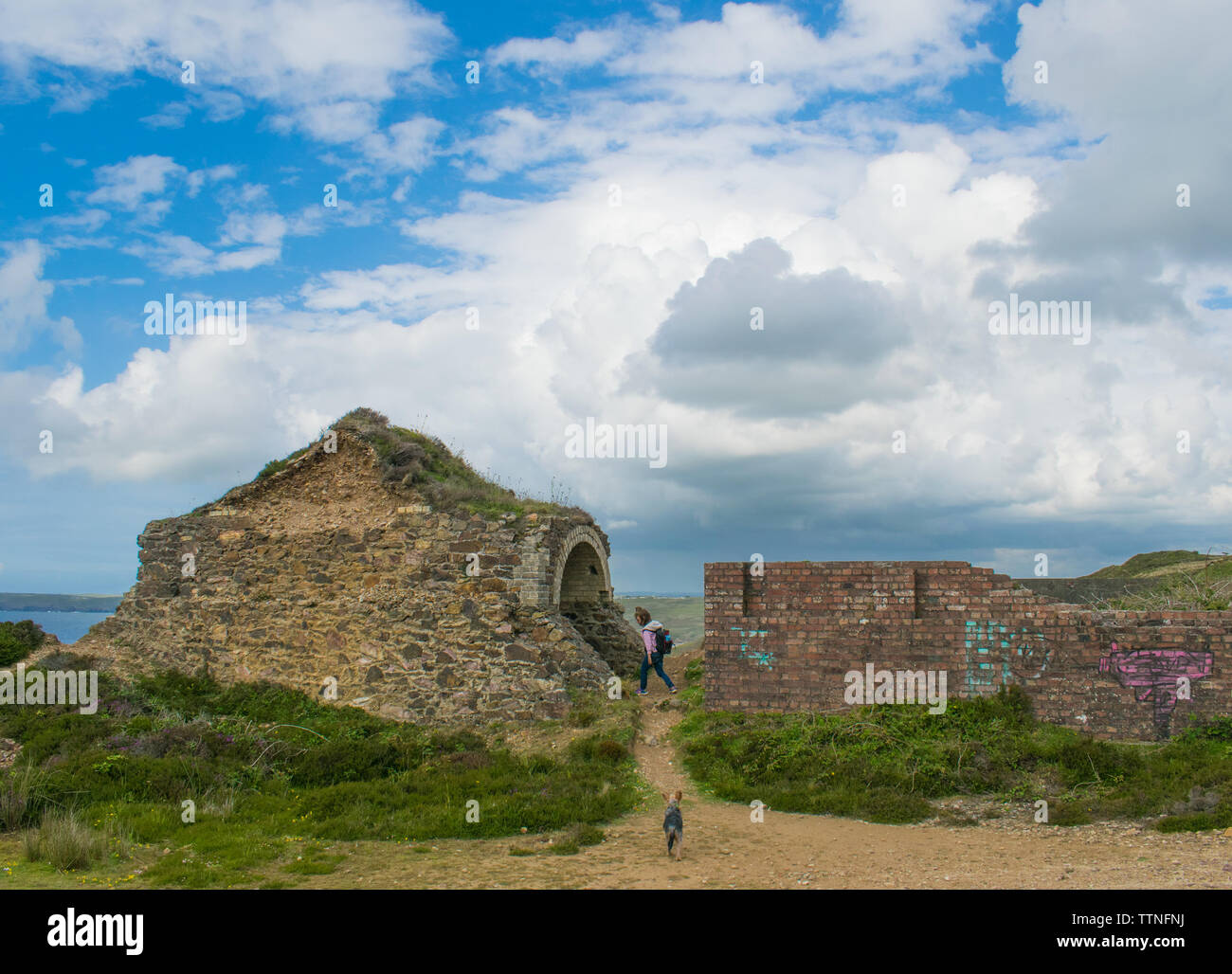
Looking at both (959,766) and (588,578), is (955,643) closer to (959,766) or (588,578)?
(959,766)

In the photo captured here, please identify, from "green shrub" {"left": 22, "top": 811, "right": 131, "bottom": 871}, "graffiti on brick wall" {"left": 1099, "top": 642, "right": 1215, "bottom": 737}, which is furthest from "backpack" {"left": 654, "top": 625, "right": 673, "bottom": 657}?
"green shrub" {"left": 22, "top": 811, "right": 131, "bottom": 871}

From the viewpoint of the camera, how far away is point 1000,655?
1108cm

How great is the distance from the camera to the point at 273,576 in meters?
15.0

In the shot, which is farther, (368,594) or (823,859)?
(368,594)

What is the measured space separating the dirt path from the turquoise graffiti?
276 centimetres

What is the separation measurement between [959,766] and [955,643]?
183cm

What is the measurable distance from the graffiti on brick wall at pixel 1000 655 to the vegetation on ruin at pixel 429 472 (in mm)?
7205

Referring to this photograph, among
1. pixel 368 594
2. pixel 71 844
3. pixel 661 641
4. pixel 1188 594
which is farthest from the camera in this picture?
pixel 661 641

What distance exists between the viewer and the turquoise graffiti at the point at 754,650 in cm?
1193

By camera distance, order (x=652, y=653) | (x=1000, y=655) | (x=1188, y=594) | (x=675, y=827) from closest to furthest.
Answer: (x=675, y=827), (x=1000, y=655), (x=1188, y=594), (x=652, y=653)

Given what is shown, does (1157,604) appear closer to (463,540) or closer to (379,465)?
(463,540)

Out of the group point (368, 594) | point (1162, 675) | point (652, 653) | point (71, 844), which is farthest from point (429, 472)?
point (1162, 675)

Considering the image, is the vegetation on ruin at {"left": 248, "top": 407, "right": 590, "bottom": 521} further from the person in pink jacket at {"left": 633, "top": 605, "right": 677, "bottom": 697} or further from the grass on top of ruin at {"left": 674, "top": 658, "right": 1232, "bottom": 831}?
the grass on top of ruin at {"left": 674, "top": 658, "right": 1232, "bottom": 831}

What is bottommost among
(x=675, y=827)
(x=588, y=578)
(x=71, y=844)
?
(x=71, y=844)
